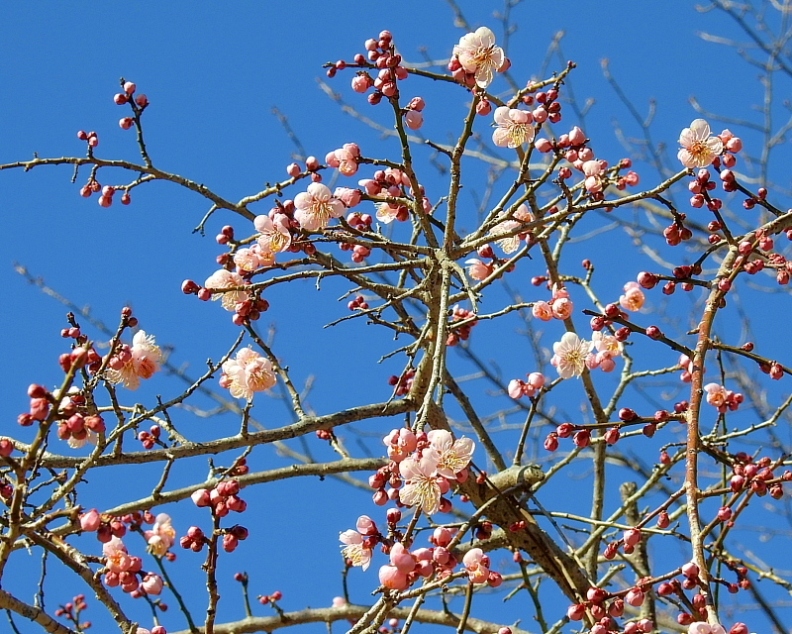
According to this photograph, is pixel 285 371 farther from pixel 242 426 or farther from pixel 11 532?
pixel 11 532

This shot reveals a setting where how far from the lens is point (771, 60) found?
20.7 feet

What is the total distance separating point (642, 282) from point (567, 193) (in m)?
0.32

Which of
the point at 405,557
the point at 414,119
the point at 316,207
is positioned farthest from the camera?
the point at 414,119

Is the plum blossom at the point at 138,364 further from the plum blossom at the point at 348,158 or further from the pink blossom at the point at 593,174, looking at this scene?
the pink blossom at the point at 593,174

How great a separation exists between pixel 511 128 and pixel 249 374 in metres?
1.06

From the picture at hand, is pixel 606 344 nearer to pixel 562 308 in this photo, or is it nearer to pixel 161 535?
pixel 562 308

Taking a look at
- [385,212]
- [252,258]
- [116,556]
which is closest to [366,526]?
[116,556]

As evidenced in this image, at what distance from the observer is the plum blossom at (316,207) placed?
2.52 metres

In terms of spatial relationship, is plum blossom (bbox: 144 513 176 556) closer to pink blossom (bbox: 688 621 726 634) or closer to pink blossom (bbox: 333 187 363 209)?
pink blossom (bbox: 333 187 363 209)

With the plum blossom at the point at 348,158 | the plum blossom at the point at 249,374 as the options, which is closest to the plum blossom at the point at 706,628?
the plum blossom at the point at 249,374

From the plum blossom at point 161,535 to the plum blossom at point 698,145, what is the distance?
189 centimetres

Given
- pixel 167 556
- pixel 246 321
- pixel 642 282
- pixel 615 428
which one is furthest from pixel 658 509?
pixel 167 556

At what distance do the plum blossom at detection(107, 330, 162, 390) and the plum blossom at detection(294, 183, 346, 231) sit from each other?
528 mm

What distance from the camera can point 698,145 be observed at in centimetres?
257
